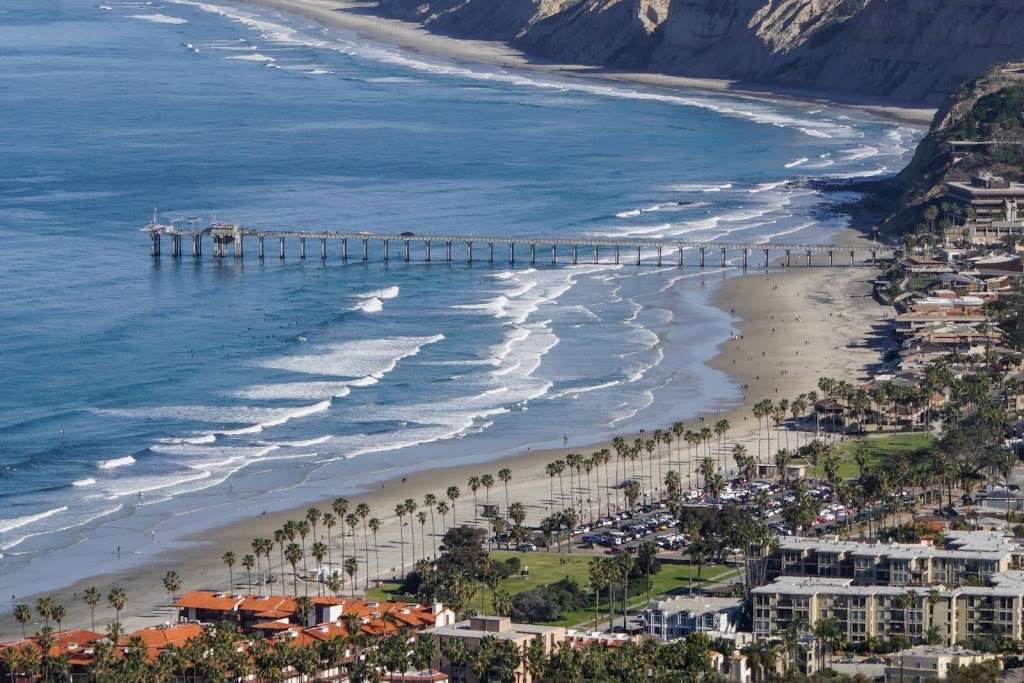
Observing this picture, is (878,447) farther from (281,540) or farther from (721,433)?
(281,540)

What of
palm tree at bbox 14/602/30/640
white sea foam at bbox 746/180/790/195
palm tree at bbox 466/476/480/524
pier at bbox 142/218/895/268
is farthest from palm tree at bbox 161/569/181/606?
white sea foam at bbox 746/180/790/195

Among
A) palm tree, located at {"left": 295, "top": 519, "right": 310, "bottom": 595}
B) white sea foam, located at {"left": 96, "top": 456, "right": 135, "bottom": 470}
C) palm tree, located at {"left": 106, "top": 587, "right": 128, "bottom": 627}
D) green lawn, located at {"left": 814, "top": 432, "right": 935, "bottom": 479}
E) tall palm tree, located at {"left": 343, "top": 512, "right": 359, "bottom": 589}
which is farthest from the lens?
white sea foam, located at {"left": 96, "top": 456, "right": 135, "bottom": 470}

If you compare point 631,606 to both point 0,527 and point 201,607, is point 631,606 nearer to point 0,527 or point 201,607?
point 201,607

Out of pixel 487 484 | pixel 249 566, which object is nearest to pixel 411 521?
pixel 487 484

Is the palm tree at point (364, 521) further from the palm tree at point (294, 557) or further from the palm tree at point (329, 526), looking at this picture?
the palm tree at point (294, 557)

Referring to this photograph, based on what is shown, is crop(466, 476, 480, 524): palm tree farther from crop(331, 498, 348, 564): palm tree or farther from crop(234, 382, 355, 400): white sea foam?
crop(234, 382, 355, 400): white sea foam
